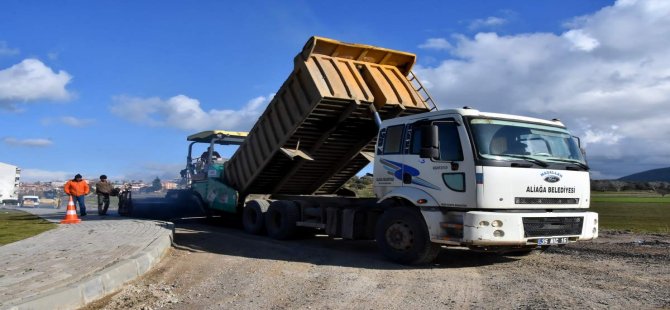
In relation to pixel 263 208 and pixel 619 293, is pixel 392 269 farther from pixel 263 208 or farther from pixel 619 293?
pixel 263 208

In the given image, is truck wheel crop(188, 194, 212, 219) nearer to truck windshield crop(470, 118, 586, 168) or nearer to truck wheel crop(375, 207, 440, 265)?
truck wheel crop(375, 207, 440, 265)

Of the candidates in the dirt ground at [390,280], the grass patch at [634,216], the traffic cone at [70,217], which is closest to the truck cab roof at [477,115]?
the grass patch at [634,216]

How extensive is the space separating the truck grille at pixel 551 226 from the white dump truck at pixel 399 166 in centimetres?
1

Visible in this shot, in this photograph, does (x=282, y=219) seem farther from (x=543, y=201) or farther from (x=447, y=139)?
(x=543, y=201)

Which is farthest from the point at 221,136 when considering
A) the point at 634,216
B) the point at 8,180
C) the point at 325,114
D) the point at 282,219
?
the point at 8,180

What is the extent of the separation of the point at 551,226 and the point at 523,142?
1.26m

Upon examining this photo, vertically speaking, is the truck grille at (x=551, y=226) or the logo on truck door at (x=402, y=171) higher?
the logo on truck door at (x=402, y=171)

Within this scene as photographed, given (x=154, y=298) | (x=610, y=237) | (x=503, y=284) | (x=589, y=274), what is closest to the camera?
(x=154, y=298)

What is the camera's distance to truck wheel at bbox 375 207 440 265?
25.2 feet

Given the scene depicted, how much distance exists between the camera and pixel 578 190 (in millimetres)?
7758

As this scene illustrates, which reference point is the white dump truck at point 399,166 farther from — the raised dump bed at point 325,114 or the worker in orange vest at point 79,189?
the worker in orange vest at point 79,189

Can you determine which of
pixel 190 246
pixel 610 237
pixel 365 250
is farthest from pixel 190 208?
pixel 610 237

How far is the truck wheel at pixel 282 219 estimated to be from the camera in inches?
430

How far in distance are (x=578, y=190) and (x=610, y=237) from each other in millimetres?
4998
